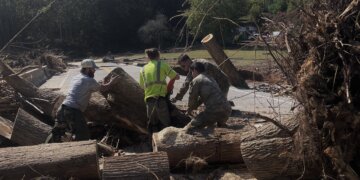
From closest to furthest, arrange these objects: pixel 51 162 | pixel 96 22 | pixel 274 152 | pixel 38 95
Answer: pixel 274 152 → pixel 51 162 → pixel 38 95 → pixel 96 22

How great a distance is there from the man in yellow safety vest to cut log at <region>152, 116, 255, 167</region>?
1.26 meters

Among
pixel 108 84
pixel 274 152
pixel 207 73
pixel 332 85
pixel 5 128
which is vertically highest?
pixel 332 85

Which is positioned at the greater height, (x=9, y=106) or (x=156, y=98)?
(x=156, y=98)

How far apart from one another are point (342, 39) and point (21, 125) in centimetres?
554

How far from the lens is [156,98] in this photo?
8.85 metres

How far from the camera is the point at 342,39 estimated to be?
536 centimetres

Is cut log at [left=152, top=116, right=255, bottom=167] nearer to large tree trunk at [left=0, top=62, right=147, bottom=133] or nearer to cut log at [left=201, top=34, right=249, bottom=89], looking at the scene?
large tree trunk at [left=0, top=62, right=147, bottom=133]

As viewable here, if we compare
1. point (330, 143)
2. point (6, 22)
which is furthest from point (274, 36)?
point (6, 22)

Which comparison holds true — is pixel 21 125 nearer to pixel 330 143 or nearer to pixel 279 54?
pixel 279 54

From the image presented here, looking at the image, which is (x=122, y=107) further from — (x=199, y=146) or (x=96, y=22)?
(x=96, y=22)

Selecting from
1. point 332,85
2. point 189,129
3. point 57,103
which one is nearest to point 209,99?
point 189,129

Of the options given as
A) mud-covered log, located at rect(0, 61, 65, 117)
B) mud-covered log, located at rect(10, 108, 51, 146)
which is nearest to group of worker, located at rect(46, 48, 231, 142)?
mud-covered log, located at rect(10, 108, 51, 146)

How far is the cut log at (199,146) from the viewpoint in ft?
24.2

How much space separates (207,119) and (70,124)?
227 cm
